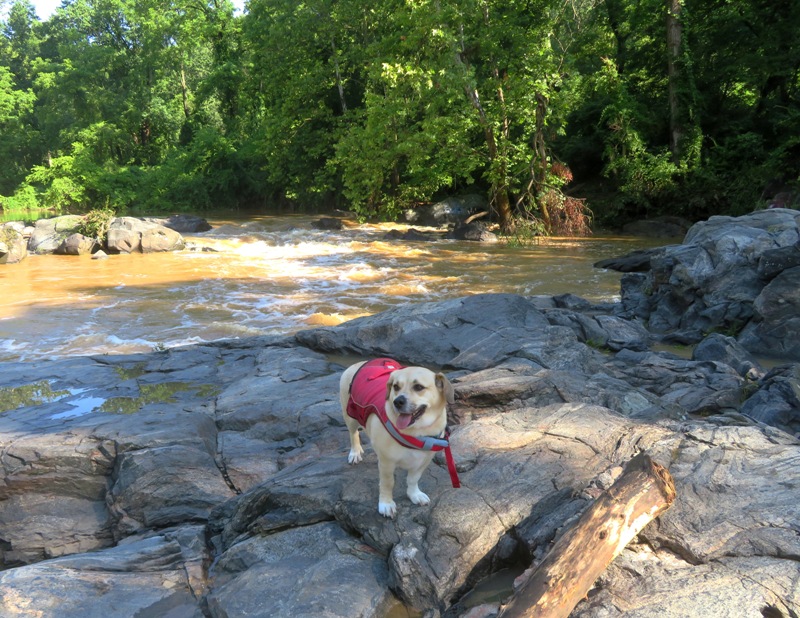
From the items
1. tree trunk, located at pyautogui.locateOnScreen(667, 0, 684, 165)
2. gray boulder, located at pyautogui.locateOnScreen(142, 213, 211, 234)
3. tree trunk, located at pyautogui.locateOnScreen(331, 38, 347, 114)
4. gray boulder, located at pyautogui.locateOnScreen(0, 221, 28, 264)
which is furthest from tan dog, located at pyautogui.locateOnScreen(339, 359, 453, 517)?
tree trunk, located at pyautogui.locateOnScreen(331, 38, 347, 114)

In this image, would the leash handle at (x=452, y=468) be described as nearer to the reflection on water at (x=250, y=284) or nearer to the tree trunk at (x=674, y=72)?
the reflection on water at (x=250, y=284)

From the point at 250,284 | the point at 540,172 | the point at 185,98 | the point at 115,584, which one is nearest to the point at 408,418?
the point at 115,584

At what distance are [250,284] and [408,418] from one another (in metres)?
12.6

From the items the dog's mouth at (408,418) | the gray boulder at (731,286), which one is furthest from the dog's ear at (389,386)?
the gray boulder at (731,286)

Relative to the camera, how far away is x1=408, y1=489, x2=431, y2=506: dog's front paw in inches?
140

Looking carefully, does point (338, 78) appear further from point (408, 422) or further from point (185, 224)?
point (408, 422)

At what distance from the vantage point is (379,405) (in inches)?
144

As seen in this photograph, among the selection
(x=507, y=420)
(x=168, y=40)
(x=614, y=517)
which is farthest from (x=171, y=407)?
(x=168, y=40)

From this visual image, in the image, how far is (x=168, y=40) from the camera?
130ft

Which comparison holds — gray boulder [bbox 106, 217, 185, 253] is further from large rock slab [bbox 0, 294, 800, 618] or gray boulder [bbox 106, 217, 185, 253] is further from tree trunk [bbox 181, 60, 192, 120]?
tree trunk [bbox 181, 60, 192, 120]

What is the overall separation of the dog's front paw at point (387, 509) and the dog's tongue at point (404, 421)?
0.45 meters

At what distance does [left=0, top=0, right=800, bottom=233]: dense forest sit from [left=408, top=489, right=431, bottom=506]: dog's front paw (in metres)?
16.9

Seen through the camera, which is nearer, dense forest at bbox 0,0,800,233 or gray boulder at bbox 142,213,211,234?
dense forest at bbox 0,0,800,233

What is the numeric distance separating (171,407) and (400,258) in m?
12.6
